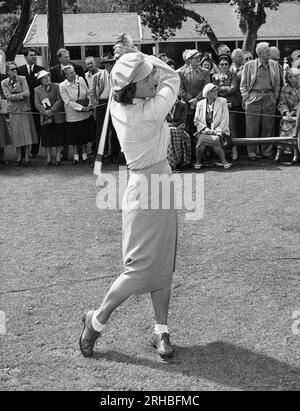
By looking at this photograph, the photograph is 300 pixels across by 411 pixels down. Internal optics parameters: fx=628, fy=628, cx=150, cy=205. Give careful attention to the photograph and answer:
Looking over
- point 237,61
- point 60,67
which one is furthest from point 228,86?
point 60,67

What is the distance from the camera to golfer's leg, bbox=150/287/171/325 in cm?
408

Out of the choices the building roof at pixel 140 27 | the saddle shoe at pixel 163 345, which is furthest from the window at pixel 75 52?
the saddle shoe at pixel 163 345

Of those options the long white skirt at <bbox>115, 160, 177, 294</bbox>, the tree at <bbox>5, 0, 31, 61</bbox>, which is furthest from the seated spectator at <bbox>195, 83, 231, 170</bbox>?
the tree at <bbox>5, 0, 31, 61</bbox>

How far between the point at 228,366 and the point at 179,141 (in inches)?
268

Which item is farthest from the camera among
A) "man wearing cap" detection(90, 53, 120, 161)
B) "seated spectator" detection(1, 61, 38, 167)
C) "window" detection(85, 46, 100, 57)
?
"window" detection(85, 46, 100, 57)

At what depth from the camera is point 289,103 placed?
1084cm

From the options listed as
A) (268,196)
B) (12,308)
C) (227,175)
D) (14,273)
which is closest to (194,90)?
(227,175)

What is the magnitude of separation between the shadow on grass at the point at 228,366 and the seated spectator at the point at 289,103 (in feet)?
23.2

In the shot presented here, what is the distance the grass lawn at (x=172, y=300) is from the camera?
3.83 metres

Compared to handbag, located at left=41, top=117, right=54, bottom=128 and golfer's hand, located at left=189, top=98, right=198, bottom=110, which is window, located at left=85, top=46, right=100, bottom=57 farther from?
golfer's hand, located at left=189, top=98, right=198, bottom=110

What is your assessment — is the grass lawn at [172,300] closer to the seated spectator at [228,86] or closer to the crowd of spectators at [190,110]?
the crowd of spectators at [190,110]

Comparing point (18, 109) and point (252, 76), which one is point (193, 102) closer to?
point (252, 76)

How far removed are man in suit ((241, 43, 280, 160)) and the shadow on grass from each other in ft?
24.0

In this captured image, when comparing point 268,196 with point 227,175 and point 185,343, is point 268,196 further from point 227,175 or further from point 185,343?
point 185,343
